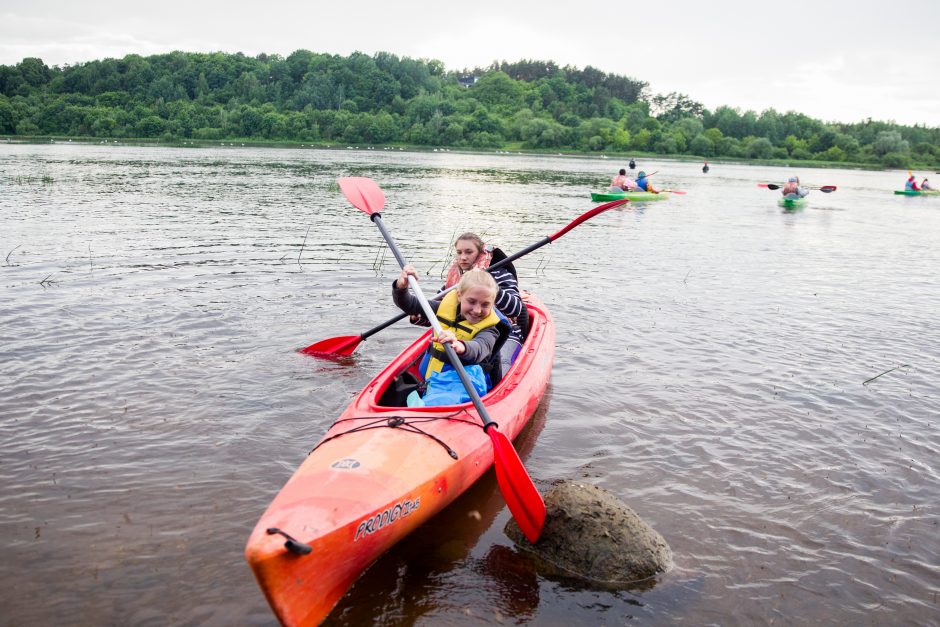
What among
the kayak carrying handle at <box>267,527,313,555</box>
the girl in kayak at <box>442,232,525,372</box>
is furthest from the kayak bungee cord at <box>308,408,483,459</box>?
the girl in kayak at <box>442,232,525,372</box>

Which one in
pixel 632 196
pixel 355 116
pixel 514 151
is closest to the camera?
pixel 632 196

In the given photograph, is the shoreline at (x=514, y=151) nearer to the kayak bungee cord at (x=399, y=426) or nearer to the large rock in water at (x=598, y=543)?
the kayak bungee cord at (x=399, y=426)

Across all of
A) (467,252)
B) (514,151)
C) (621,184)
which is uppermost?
(514,151)

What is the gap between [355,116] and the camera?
94.8 metres

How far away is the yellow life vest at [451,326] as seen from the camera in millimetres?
5453

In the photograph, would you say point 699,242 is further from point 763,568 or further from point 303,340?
point 763,568

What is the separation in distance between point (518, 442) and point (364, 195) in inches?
140

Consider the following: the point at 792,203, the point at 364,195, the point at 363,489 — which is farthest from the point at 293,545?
the point at 792,203

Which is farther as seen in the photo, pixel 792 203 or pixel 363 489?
pixel 792 203

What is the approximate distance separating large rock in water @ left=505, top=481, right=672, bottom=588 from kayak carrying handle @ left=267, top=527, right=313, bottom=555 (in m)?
1.61

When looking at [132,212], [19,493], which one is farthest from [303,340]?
[132,212]

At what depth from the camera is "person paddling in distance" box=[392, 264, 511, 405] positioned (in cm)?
525

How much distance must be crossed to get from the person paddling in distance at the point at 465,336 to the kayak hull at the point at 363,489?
27 cm

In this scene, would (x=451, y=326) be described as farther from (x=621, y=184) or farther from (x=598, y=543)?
(x=621, y=184)
